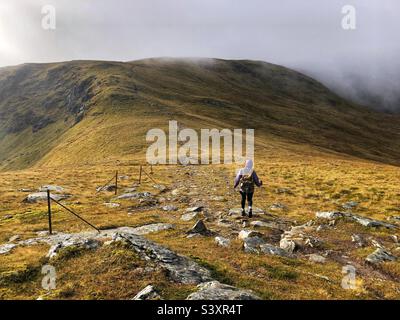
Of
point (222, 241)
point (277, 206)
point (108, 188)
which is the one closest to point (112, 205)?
point (108, 188)

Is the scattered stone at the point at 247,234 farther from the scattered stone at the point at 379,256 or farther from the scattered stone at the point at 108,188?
the scattered stone at the point at 108,188

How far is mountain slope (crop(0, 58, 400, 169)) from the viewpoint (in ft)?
294

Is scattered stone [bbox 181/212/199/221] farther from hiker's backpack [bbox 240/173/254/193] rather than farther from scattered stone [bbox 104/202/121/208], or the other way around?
scattered stone [bbox 104/202/121/208]

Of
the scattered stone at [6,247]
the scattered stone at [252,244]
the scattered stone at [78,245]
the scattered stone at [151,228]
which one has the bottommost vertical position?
the scattered stone at [151,228]

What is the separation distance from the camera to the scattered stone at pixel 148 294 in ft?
33.5

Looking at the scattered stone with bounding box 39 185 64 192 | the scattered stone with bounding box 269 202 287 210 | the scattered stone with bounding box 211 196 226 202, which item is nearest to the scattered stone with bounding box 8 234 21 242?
the scattered stone with bounding box 211 196 226 202

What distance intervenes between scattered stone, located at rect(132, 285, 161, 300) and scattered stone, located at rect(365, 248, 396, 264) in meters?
9.59

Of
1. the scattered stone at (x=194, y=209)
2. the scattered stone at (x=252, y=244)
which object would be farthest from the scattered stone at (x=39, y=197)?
the scattered stone at (x=252, y=244)

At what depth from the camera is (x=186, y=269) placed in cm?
1228

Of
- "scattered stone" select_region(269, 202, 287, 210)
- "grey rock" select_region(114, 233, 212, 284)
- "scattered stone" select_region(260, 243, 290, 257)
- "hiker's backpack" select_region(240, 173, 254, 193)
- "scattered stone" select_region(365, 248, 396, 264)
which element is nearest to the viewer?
"grey rock" select_region(114, 233, 212, 284)

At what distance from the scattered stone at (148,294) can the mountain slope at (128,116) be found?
52.7 metres

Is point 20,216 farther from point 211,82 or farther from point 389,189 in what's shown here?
point 211,82
